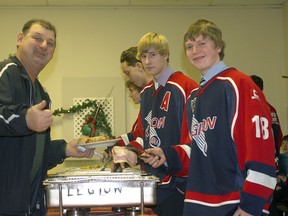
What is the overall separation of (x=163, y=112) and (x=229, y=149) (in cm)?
52

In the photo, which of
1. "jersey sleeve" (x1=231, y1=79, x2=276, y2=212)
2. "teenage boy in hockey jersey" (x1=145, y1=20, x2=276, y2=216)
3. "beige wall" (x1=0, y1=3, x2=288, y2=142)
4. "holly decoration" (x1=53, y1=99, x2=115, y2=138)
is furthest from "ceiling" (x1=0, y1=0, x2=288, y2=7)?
"jersey sleeve" (x1=231, y1=79, x2=276, y2=212)

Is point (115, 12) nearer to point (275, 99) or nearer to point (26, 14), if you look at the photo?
point (26, 14)

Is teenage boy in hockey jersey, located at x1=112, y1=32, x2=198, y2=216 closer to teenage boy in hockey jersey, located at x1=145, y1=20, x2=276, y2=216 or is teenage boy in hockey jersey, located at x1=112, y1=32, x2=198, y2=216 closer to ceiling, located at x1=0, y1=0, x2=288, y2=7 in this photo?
teenage boy in hockey jersey, located at x1=145, y1=20, x2=276, y2=216

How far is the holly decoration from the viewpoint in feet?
13.9

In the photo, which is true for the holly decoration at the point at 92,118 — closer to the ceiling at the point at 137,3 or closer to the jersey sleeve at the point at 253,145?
the ceiling at the point at 137,3

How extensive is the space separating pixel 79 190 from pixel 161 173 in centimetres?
59

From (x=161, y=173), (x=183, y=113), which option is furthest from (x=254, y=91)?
(x=161, y=173)

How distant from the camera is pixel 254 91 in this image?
1369 mm

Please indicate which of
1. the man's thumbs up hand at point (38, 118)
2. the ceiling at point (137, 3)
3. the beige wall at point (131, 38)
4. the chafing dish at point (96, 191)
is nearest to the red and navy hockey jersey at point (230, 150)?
the chafing dish at point (96, 191)

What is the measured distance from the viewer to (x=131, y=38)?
4.52m

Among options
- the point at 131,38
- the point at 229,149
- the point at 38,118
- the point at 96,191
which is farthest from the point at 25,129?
the point at 131,38

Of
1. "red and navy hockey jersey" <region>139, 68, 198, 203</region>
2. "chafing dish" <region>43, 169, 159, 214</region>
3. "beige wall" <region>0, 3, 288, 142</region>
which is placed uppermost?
"beige wall" <region>0, 3, 288, 142</region>

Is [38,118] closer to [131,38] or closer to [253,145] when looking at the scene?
[253,145]

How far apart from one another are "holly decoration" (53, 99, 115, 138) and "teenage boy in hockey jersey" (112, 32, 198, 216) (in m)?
2.24
